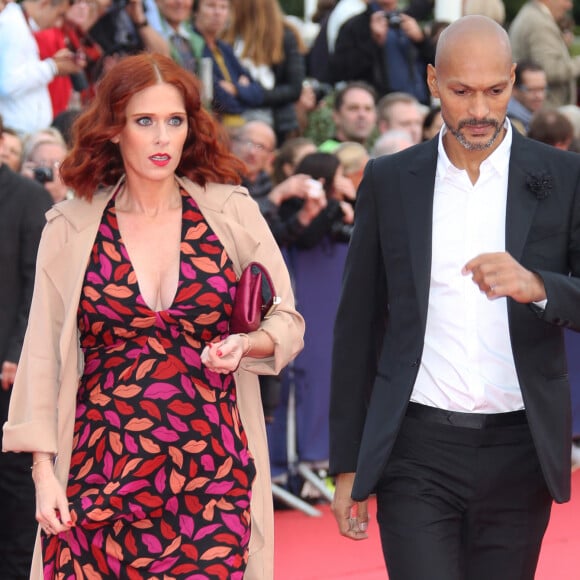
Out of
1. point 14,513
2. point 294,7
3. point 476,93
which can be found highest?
point 294,7

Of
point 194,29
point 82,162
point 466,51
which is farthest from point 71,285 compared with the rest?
point 194,29

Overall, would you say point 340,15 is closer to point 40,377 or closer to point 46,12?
point 46,12

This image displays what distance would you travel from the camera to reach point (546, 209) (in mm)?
3783

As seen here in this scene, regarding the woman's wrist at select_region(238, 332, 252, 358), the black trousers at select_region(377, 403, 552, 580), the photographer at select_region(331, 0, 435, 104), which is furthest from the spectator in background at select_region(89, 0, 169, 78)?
the black trousers at select_region(377, 403, 552, 580)

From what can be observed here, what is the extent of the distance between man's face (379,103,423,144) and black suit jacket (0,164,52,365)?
4.63 meters

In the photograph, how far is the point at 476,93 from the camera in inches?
147

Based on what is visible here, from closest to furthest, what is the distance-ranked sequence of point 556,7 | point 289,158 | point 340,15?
1. point 289,158
2. point 340,15
3. point 556,7

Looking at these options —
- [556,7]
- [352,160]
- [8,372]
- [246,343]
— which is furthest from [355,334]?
[556,7]

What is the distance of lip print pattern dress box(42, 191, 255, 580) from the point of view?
385 centimetres

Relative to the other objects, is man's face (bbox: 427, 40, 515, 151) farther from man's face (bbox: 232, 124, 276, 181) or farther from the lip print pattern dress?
man's face (bbox: 232, 124, 276, 181)

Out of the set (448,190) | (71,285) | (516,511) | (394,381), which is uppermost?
(448,190)

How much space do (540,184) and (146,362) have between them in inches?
50.4

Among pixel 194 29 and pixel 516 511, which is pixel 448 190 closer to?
pixel 516 511

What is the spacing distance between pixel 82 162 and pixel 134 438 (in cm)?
93
